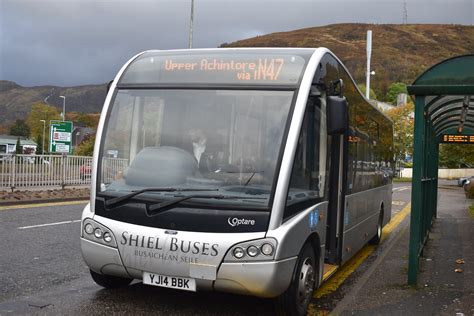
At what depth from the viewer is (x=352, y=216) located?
7.42 metres

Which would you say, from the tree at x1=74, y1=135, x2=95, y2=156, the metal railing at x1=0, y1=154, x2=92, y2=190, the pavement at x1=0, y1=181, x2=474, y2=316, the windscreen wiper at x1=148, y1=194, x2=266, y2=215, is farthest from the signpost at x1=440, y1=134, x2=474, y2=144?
the tree at x1=74, y1=135, x2=95, y2=156

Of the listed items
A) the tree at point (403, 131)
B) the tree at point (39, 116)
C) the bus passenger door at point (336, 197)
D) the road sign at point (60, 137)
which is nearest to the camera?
the bus passenger door at point (336, 197)

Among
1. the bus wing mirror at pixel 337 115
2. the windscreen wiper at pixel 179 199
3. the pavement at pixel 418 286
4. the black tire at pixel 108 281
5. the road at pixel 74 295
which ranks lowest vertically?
the pavement at pixel 418 286

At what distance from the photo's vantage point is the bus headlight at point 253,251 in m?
4.59

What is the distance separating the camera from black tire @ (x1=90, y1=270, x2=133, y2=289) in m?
5.75

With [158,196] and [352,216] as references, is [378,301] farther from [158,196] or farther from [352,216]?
[158,196]

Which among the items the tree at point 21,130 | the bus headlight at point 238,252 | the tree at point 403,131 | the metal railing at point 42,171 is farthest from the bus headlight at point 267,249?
the tree at point 21,130

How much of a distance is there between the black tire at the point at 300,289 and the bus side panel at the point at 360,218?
5.07 feet

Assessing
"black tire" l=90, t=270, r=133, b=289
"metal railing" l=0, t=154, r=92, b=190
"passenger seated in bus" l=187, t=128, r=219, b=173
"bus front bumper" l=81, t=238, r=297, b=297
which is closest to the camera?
"bus front bumper" l=81, t=238, r=297, b=297

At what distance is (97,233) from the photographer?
5.11m

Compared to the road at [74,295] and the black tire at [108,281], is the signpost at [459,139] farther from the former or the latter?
the black tire at [108,281]

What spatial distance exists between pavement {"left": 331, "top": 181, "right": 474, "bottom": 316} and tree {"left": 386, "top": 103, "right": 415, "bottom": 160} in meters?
47.4

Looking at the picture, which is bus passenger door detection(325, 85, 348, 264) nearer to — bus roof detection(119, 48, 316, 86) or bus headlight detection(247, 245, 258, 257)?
bus roof detection(119, 48, 316, 86)

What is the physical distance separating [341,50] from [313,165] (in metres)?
196
